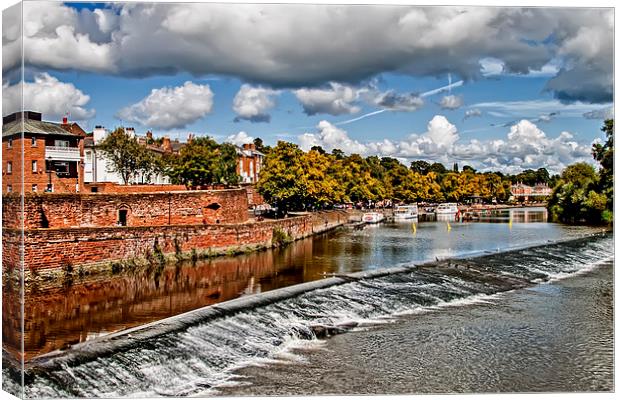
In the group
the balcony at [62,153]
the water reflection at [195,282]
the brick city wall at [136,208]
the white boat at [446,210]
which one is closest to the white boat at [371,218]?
the water reflection at [195,282]

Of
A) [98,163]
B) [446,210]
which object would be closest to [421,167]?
[446,210]

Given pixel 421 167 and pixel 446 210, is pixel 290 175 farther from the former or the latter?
pixel 421 167

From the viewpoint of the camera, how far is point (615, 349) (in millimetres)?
9438

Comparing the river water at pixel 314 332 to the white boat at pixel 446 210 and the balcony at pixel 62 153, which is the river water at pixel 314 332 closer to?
the balcony at pixel 62 153

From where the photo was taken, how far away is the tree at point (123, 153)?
3155 cm

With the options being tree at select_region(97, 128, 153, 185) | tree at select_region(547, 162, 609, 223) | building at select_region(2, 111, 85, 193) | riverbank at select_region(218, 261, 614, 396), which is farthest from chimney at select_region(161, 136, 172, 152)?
riverbank at select_region(218, 261, 614, 396)

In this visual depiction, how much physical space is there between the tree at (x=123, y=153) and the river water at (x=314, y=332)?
538 inches

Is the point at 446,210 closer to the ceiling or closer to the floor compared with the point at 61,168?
closer to the floor

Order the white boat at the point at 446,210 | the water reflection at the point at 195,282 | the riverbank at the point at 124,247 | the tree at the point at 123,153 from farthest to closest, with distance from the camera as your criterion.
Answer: the white boat at the point at 446,210, the tree at the point at 123,153, the riverbank at the point at 124,247, the water reflection at the point at 195,282

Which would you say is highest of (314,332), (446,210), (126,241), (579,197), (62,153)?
(62,153)

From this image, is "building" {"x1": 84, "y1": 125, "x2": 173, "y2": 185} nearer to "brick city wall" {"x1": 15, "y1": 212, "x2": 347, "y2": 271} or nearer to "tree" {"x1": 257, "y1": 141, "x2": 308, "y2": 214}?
"tree" {"x1": 257, "y1": 141, "x2": 308, "y2": 214}

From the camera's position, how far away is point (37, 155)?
13352 mm

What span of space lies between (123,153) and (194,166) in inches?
224

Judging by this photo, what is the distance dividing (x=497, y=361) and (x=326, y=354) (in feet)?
8.80
